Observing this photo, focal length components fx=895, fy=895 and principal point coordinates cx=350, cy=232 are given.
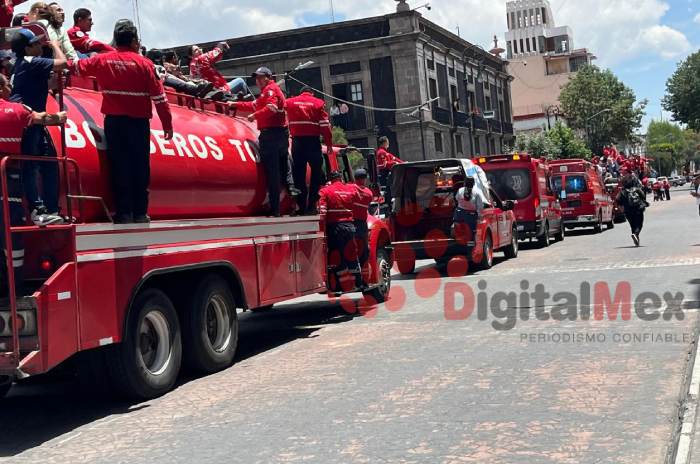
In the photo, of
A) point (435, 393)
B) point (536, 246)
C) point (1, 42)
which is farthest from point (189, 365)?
point (536, 246)

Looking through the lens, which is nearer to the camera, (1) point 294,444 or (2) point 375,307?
(1) point 294,444

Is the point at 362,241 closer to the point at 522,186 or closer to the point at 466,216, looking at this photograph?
the point at 466,216

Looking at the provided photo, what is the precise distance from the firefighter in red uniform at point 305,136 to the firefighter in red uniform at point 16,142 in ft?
17.2

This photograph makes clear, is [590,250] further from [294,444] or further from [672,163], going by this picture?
[672,163]

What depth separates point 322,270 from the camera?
12156 mm

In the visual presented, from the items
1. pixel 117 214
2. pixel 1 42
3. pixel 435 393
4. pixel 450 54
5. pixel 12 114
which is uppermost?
pixel 450 54

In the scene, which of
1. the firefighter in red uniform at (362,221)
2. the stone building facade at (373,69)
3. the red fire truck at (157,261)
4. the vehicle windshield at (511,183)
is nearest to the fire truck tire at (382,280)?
the firefighter in red uniform at (362,221)

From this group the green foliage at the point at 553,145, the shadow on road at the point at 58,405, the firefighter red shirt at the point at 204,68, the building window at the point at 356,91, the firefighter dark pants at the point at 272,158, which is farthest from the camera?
the green foliage at the point at 553,145

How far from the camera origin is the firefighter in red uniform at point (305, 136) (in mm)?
11875

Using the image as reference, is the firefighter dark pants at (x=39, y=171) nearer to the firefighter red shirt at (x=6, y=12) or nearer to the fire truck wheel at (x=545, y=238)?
the firefighter red shirt at (x=6, y=12)

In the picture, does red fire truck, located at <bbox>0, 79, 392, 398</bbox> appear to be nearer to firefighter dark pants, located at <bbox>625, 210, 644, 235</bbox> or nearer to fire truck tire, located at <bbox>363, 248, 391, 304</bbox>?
fire truck tire, located at <bbox>363, 248, 391, 304</bbox>

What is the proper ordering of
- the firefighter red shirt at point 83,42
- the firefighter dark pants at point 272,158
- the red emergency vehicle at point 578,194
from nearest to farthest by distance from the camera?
the firefighter red shirt at point 83,42 → the firefighter dark pants at point 272,158 → the red emergency vehicle at point 578,194

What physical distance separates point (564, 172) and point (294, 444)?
2542cm

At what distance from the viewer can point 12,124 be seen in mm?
6715
